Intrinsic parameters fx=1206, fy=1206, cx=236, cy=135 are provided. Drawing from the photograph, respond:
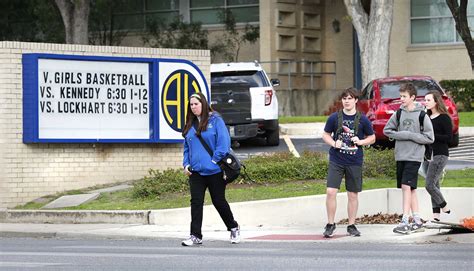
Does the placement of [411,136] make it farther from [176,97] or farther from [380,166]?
[176,97]

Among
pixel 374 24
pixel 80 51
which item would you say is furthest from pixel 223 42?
pixel 80 51

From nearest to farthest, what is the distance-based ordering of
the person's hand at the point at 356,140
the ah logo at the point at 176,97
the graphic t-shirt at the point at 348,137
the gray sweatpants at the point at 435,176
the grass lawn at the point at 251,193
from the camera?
the person's hand at the point at 356,140
the graphic t-shirt at the point at 348,137
the gray sweatpants at the point at 435,176
the grass lawn at the point at 251,193
the ah logo at the point at 176,97

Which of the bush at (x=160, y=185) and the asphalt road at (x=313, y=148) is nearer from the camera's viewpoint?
the bush at (x=160, y=185)

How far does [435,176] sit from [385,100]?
8.60m

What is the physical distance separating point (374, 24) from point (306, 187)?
15.2 meters

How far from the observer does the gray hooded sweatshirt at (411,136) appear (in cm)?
1521

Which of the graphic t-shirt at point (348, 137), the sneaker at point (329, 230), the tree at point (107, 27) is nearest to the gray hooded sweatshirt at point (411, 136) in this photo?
the graphic t-shirt at point (348, 137)

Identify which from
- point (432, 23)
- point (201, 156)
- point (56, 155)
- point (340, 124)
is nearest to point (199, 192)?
point (201, 156)

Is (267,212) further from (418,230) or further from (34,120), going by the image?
(34,120)

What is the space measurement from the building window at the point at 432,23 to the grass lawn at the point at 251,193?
1993 centimetres

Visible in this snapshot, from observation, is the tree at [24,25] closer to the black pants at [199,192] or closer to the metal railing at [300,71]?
the metal railing at [300,71]

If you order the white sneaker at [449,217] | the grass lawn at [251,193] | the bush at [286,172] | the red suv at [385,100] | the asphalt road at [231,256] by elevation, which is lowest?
the asphalt road at [231,256]

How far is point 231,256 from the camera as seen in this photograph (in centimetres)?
1324

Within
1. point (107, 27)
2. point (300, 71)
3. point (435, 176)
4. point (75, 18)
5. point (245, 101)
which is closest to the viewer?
point (435, 176)
